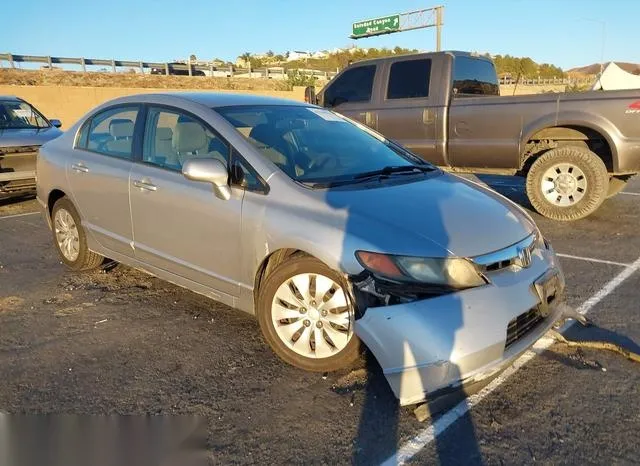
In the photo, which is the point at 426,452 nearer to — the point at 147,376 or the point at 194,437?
the point at 194,437

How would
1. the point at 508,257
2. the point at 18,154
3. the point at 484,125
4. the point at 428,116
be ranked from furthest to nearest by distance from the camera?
the point at 18,154
the point at 428,116
the point at 484,125
the point at 508,257

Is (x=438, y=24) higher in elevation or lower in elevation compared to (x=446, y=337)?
higher

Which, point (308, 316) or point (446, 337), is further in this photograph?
point (308, 316)

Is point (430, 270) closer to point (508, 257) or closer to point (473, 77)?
point (508, 257)

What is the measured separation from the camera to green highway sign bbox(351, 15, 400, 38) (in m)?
37.2

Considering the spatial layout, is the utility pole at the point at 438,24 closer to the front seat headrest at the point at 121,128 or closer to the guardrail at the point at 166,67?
the guardrail at the point at 166,67

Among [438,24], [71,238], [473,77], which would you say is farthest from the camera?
[438,24]

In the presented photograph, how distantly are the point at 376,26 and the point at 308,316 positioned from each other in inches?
1525

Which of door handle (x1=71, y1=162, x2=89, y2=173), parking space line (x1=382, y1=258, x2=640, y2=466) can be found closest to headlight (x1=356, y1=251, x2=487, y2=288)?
parking space line (x1=382, y1=258, x2=640, y2=466)

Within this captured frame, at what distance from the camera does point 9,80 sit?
1064 inches

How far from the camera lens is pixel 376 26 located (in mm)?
38750

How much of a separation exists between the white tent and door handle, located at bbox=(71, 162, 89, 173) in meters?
6.92

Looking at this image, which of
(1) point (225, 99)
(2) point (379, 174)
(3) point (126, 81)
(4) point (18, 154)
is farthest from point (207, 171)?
(3) point (126, 81)

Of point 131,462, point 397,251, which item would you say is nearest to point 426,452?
point 397,251
